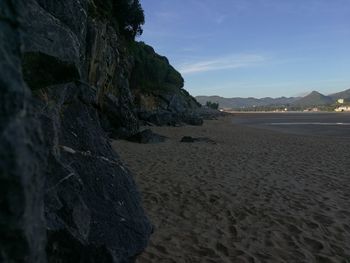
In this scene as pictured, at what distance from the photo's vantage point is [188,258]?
6.05m

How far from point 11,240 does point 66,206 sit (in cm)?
174

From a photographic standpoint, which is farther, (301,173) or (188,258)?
(301,173)

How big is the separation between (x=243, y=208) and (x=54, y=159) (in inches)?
233

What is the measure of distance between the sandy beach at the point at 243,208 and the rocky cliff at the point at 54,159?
5.56 feet

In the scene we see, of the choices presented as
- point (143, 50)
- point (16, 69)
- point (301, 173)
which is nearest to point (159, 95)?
point (143, 50)

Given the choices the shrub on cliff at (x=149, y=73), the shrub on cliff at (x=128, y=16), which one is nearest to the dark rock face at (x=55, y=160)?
the shrub on cliff at (x=128, y=16)

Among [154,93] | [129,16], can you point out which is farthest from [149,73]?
[129,16]

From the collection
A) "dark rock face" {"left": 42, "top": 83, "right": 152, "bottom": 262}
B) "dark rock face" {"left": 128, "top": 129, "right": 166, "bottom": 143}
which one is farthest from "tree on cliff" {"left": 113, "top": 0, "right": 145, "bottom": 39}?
"dark rock face" {"left": 42, "top": 83, "right": 152, "bottom": 262}

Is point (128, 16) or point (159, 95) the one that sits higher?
point (128, 16)

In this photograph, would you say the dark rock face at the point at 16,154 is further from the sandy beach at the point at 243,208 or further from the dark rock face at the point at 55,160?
the sandy beach at the point at 243,208

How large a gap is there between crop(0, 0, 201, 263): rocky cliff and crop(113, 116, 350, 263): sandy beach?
169cm

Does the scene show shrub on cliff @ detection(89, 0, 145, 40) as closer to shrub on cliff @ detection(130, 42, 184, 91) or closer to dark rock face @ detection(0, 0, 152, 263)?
shrub on cliff @ detection(130, 42, 184, 91)

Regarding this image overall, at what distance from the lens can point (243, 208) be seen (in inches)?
348

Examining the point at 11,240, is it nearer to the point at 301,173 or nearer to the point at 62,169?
the point at 62,169
